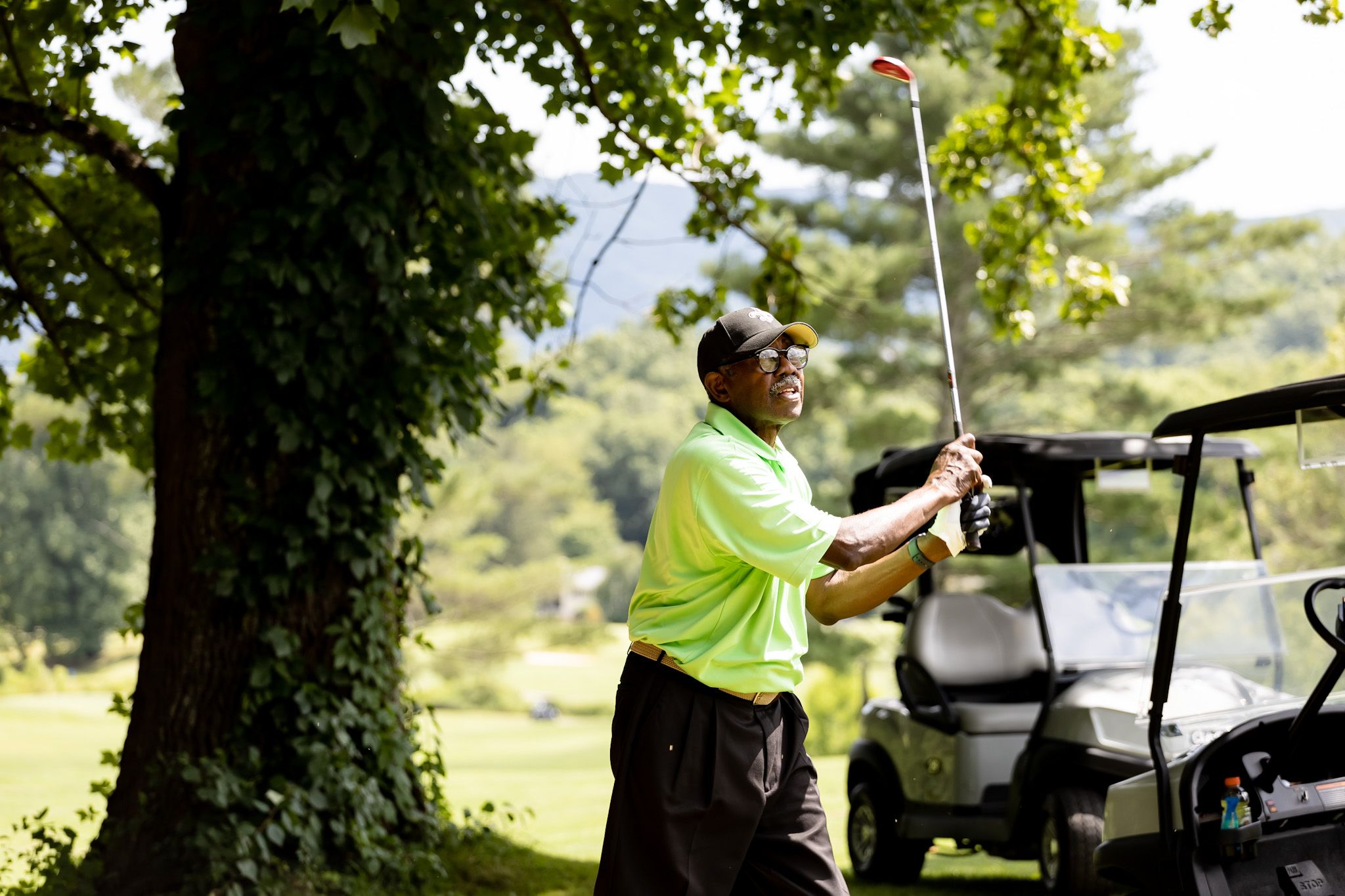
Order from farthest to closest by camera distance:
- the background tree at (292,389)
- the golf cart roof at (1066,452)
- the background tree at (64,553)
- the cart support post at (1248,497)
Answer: the background tree at (64,553), the cart support post at (1248,497), the golf cart roof at (1066,452), the background tree at (292,389)

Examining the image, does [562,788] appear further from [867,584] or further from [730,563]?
[730,563]

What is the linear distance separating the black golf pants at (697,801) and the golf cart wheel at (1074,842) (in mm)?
3406

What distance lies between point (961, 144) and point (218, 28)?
19.0 ft

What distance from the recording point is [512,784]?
2045 cm


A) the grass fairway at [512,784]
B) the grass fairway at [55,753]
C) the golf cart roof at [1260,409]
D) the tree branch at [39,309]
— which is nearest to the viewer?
the golf cart roof at [1260,409]

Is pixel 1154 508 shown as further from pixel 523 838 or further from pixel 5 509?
pixel 5 509

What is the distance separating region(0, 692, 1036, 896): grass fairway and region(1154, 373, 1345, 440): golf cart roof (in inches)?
161

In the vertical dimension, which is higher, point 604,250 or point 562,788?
point 604,250

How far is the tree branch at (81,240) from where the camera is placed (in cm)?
800

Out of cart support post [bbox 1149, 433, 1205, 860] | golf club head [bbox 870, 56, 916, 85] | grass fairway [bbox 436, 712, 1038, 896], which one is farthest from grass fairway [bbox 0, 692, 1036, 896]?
golf club head [bbox 870, 56, 916, 85]

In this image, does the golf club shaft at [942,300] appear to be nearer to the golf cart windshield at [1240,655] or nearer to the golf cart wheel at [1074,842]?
the golf cart windshield at [1240,655]

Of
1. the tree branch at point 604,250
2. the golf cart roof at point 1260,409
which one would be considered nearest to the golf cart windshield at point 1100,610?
the golf cart roof at point 1260,409

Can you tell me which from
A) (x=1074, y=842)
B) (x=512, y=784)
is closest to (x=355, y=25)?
(x=1074, y=842)

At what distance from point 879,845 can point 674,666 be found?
16.9ft
